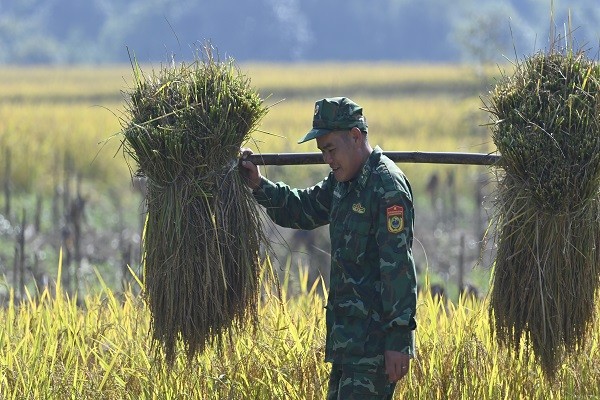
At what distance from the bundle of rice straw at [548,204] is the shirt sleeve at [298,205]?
0.67 meters

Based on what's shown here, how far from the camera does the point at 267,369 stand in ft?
15.2

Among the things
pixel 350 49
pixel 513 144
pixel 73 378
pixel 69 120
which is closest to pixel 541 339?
pixel 513 144

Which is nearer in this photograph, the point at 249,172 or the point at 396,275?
the point at 396,275

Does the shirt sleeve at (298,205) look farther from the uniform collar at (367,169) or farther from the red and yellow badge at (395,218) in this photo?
the red and yellow badge at (395,218)

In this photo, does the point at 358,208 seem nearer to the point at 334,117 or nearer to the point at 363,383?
the point at 334,117

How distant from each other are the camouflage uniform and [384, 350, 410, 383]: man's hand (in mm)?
22

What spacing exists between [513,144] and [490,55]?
2393 centimetres

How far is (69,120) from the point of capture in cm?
2223

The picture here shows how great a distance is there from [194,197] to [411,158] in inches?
34.2

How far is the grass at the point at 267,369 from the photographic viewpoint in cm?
454

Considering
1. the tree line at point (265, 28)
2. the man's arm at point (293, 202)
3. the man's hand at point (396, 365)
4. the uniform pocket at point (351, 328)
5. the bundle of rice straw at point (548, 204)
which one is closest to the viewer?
the man's hand at point (396, 365)

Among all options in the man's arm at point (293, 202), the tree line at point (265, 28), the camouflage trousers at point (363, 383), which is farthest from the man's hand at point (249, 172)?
the tree line at point (265, 28)

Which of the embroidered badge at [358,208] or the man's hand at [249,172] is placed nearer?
the embroidered badge at [358,208]

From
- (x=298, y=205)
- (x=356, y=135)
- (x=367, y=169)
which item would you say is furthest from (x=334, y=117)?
(x=298, y=205)
